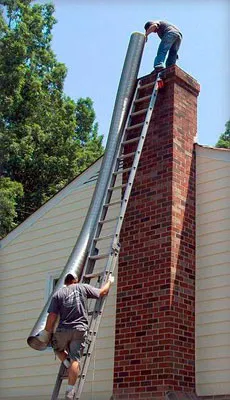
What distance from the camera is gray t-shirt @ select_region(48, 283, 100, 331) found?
21.2 ft

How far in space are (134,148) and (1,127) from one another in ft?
50.2

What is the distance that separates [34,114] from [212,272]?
17.0 metres

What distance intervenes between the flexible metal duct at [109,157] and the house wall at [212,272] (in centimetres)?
118

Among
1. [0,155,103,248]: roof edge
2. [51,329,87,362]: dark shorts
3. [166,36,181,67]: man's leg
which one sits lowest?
[51,329,87,362]: dark shorts

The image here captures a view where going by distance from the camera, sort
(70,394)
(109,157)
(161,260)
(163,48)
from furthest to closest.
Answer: (163,48) < (109,157) < (161,260) < (70,394)

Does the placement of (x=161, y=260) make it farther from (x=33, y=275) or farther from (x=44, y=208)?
(x=44, y=208)

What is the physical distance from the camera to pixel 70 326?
254 inches

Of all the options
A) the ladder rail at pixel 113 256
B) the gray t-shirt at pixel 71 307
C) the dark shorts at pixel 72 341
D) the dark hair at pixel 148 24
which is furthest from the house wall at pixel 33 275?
the dark shorts at pixel 72 341

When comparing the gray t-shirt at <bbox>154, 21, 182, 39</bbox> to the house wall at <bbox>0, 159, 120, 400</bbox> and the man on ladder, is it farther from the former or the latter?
the man on ladder

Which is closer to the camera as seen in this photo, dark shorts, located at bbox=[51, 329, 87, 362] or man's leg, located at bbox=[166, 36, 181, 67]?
dark shorts, located at bbox=[51, 329, 87, 362]

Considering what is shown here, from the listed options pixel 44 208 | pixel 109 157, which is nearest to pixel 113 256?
pixel 109 157

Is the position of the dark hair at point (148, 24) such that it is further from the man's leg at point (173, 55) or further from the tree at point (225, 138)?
the tree at point (225, 138)

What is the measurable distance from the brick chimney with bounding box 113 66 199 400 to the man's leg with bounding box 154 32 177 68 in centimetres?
24

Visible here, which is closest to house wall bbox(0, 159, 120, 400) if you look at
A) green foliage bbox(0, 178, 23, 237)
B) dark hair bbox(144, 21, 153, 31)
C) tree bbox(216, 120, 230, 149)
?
dark hair bbox(144, 21, 153, 31)
